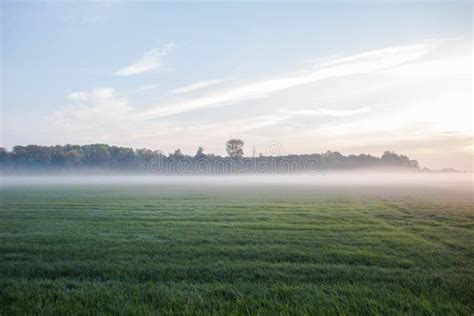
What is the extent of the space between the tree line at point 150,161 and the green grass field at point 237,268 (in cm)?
10050

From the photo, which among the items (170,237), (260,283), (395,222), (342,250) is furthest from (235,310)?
(395,222)

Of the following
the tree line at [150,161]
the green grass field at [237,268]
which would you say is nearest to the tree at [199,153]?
the tree line at [150,161]

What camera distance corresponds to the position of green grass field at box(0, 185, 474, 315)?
5.08 metres

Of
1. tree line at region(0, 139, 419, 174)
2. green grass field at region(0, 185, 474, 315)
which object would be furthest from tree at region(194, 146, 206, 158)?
green grass field at region(0, 185, 474, 315)

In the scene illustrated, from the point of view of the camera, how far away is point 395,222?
1361 centimetres

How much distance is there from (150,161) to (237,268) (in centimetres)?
11677

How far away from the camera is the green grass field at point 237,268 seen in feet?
16.7

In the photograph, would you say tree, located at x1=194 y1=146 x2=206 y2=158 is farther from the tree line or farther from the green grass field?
the green grass field

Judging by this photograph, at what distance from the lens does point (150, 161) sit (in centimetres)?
11825

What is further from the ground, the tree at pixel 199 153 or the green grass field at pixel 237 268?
the tree at pixel 199 153

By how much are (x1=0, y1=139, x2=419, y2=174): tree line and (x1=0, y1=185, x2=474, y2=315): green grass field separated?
101 m

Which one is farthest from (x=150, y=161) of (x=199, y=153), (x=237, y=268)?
(x=237, y=268)

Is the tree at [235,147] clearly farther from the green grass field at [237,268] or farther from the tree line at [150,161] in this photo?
the green grass field at [237,268]

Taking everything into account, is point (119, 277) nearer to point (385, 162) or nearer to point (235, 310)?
point (235, 310)
